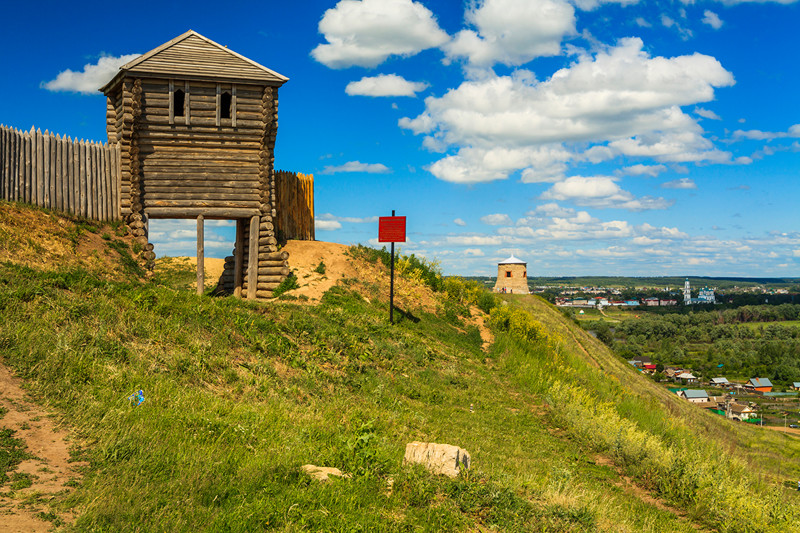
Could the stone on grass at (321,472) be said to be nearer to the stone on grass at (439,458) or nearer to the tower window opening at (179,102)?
the stone on grass at (439,458)

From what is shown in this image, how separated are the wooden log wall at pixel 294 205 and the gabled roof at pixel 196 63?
3.91 m

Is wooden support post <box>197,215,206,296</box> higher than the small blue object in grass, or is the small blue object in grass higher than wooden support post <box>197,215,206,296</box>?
wooden support post <box>197,215,206,296</box>

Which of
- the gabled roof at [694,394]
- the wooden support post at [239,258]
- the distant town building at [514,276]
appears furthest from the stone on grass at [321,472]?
the gabled roof at [694,394]

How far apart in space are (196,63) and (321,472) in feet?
54.5

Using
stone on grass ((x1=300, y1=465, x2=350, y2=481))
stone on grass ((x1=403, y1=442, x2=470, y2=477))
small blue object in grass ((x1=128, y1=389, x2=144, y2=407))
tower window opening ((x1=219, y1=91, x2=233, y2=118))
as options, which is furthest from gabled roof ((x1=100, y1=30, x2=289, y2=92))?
stone on grass ((x1=300, y1=465, x2=350, y2=481))

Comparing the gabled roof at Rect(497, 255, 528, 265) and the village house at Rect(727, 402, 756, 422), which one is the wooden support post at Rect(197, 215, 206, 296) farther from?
the village house at Rect(727, 402, 756, 422)

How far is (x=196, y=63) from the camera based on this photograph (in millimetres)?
18625

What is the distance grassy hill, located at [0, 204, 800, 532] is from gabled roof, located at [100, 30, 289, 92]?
18.5 ft

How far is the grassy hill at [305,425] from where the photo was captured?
17.9ft

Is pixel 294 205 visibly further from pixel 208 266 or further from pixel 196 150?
pixel 208 266

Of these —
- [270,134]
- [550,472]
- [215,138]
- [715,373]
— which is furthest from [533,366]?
[715,373]

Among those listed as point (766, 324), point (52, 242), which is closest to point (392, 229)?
point (52, 242)

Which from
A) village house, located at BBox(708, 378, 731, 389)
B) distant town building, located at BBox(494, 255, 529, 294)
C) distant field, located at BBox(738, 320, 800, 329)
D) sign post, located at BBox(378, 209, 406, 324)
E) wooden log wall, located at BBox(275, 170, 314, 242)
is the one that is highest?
wooden log wall, located at BBox(275, 170, 314, 242)

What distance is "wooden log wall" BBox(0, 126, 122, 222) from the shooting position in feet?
51.6
